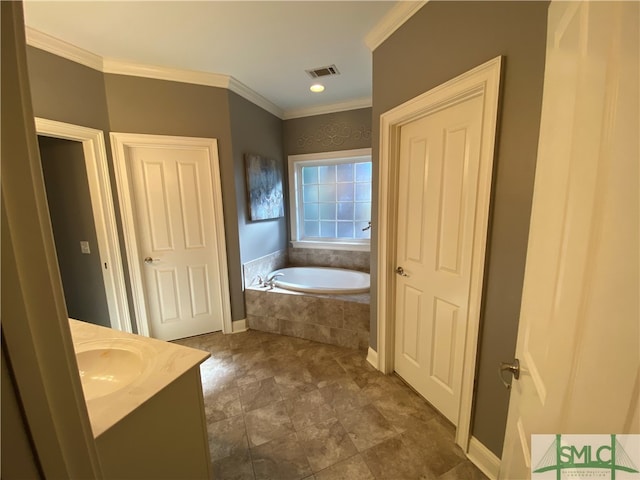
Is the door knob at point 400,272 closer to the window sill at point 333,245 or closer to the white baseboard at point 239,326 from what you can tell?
the window sill at point 333,245

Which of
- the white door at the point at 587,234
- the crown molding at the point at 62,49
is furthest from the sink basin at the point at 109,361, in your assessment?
the crown molding at the point at 62,49

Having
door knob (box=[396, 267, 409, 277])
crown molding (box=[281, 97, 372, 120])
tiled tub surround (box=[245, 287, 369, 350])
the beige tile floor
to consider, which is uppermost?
crown molding (box=[281, 97, 372, 120])

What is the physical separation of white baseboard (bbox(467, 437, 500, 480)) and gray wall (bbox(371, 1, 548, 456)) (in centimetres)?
3

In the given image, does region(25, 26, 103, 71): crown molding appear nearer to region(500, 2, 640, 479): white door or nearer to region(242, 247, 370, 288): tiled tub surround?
region(242, 247, 370, 288): tiled tub surround

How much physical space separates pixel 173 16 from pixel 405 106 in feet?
5.14

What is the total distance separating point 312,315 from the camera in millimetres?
2635

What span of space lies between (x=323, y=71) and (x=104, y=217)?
228cm

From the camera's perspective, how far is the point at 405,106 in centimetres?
164

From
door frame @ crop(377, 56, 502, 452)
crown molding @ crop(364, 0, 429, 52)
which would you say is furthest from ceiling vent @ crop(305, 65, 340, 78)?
door frame @ crop(377, 56, 502, 452)

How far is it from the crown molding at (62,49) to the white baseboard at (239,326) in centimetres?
253

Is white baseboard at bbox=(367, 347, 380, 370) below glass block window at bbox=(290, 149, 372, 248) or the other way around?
below

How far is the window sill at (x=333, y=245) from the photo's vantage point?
11.1 ft

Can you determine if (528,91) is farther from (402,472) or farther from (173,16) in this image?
(173,16)

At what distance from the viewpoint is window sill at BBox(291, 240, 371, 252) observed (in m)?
3.37
